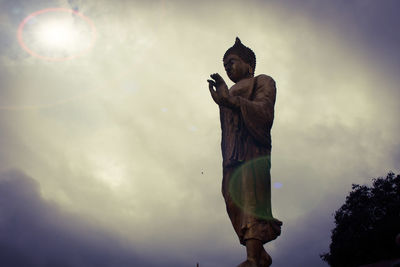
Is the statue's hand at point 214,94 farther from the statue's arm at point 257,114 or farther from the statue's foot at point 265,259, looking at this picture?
the statue's foot at point 265,259

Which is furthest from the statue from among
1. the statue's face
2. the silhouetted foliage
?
the silhouetted foliage

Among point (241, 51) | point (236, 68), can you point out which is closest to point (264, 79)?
point (236, 68)

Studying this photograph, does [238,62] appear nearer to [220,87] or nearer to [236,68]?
[236,68]

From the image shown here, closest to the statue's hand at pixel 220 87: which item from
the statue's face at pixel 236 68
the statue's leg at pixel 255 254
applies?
the statue's face at pixel 236 68

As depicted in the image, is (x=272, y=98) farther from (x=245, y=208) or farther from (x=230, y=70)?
(x=245, y=208)

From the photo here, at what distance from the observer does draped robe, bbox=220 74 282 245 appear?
15.0ft

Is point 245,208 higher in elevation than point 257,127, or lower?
lower

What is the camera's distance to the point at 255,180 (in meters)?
4.90

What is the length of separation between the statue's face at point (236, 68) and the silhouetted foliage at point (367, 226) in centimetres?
Result: 1695

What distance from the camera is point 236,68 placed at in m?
6.36

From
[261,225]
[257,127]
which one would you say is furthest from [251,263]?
[257,127]

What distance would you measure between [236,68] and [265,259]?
3456 mm

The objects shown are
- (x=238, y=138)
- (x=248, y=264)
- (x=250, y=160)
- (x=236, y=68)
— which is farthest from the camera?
(x=236, y=68)

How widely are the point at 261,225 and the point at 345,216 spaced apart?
24711 millimetres
